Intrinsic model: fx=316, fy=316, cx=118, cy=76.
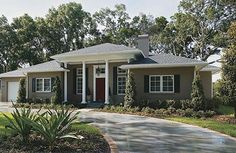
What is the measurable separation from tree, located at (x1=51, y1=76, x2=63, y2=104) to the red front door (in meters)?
3.14

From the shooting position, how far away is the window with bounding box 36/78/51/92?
2845cm

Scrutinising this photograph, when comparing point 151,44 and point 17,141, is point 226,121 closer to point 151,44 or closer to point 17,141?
point 17,141

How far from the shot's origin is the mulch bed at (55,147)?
8.28m

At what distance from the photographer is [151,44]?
5122 cm

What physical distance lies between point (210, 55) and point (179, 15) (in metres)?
7.18

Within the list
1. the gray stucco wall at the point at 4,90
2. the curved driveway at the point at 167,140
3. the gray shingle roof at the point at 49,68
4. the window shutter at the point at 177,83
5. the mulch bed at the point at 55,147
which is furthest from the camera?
the gray stucco wall at the point at 4,90

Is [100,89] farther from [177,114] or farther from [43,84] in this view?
[177,114]

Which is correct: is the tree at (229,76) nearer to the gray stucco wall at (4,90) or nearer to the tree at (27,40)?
the gray stucco wall at (4,90)

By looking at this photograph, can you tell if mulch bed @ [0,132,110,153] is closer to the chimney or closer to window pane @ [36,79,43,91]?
the chimney

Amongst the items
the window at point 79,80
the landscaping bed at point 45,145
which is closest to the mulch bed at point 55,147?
the landscaping bed at point 45,145

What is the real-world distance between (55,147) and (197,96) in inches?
557

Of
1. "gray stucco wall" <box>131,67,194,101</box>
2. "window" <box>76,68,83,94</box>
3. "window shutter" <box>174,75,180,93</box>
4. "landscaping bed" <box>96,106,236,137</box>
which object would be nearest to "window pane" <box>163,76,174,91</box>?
"window shutter" <box>174,75,180,93</box>

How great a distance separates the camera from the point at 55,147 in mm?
8430

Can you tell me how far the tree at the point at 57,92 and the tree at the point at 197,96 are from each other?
11.3 m
